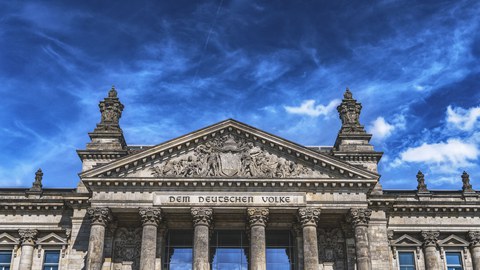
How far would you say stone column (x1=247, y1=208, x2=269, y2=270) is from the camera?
38031 mm

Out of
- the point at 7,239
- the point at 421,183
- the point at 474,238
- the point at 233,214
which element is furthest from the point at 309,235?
the point at 7,239

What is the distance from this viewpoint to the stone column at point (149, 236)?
1491 inches

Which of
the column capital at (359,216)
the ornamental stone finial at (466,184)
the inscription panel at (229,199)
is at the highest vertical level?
the ornamental stone finial at (466,184)

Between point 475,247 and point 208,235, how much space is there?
18511 mm

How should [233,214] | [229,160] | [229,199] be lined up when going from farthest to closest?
[229,160] < [233,214] < [229,199]

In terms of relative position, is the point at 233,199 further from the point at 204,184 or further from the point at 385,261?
the point at 385,261

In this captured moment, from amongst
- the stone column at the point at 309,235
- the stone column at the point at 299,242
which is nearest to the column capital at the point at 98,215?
the stone column at the point at 309,235

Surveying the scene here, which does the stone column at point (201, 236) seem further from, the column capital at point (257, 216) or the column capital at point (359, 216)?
the column capital at point (359, 216)

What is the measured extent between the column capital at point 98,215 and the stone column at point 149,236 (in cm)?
215

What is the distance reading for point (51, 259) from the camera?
42625 millimetres

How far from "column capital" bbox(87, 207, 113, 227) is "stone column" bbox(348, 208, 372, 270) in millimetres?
15244

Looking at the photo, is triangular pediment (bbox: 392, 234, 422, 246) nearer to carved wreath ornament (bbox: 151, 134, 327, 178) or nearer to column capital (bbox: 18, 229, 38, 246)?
carved wreath ornament (bbox: 151, 134, 327, 178)

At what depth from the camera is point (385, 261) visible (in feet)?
132

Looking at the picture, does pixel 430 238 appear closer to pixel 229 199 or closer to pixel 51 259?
pixel 229 199
